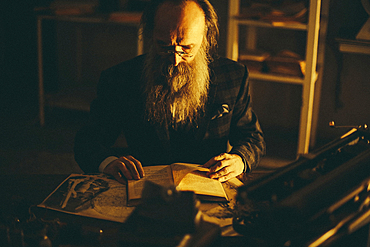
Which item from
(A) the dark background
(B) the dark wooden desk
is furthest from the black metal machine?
(A) the dark background

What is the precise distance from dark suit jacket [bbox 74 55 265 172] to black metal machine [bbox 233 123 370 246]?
2.40ft

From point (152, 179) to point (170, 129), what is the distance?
20.3 inches

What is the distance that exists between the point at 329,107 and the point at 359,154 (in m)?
2.68

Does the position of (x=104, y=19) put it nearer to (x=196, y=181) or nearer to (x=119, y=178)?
(x=119, y=178)

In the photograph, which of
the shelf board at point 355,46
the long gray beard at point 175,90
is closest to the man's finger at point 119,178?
the long gray beard at point 175,90

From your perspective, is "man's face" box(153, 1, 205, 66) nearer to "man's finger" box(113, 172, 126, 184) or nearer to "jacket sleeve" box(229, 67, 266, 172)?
"jacket sleeve" box(229, 67, 266, 172)

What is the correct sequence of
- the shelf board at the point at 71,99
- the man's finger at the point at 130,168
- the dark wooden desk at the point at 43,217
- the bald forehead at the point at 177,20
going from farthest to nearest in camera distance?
the shelf board at the point at 71,99, the bald forehead at the point at 177,20, the man's finger at the point at 130,168, the dark wooden desk at the point at 43,217

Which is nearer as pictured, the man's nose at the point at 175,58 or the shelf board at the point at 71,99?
the man's nose at the point at 175,58

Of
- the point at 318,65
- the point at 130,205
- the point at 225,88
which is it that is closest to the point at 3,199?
the point at 130,205

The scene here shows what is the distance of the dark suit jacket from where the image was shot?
1.88 meters

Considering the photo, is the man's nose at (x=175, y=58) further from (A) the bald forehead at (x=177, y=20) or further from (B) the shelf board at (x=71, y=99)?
(B) the shelf board at (x=71, y=99)

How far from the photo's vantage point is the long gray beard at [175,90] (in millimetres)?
A: 1810

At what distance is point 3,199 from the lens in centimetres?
132

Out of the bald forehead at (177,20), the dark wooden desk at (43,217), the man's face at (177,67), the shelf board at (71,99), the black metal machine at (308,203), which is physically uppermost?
the bald forehead at (177,20)
